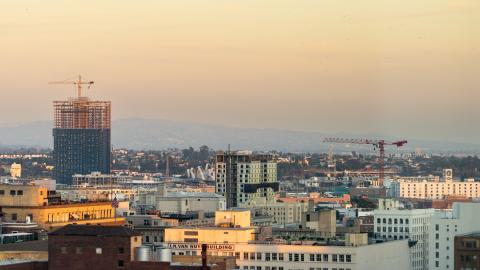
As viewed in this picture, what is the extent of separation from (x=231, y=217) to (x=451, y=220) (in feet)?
64.0

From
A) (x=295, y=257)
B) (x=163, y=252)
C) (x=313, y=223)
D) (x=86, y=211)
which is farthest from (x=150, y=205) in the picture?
(x=163, y=252)

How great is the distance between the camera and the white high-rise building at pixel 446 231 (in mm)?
138000

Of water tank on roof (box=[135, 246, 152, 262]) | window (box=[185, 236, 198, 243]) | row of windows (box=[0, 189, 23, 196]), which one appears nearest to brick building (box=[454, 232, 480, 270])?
window (box=[185, 236, 198, 243])

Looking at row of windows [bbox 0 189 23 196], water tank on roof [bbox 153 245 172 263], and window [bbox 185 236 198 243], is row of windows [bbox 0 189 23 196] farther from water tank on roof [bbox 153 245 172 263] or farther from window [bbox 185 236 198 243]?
water tank on roof [bbox 153 245 172 263]

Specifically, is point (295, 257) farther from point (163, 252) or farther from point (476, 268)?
point (163, 252)

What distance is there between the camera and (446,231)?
139 m

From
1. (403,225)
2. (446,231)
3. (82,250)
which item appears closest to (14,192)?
(446,231)

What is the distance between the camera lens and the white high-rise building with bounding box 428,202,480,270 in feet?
453

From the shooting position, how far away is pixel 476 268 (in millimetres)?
112688

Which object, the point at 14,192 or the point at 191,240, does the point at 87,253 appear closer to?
the point at 191,240

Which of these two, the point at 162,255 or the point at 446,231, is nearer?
the point at 162,255

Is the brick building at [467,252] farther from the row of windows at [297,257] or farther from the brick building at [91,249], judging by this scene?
the brick building at [91,249]

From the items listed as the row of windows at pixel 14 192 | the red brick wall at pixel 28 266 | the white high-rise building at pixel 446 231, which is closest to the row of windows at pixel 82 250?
the red brick wall at pixel 28 266

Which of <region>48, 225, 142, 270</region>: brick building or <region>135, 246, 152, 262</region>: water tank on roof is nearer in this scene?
<region>48, 225, 142, 270</region>: brick building
